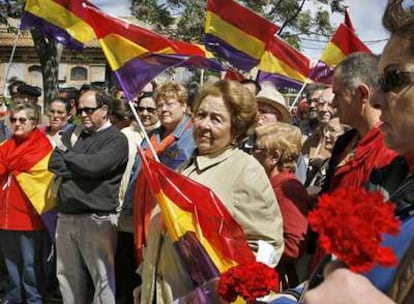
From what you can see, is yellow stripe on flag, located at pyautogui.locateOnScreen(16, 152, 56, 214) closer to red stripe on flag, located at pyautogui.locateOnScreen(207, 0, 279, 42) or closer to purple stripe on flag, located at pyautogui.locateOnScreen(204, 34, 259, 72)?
purple stripe on flag, located at pyautogui.locateOnScreen(204, 34, 259, 72)

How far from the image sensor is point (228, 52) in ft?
19.3

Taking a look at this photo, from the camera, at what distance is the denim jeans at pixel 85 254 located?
4.65 meters

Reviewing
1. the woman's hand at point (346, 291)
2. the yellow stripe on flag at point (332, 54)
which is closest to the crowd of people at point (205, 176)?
the woman's hand at point (346, 291)

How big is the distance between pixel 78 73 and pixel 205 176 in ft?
158

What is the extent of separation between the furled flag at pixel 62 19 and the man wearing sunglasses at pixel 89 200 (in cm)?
45

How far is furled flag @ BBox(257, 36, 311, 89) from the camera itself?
5.95m

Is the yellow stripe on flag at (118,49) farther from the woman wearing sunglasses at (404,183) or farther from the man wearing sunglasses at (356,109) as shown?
the woman wearing sunglasses at (404,183)

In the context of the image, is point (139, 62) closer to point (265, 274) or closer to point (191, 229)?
point (191, 229)

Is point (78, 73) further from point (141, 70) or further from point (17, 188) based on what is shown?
point (141, 70)

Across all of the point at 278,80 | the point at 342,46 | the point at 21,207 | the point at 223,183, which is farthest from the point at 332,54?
the point at 223,183

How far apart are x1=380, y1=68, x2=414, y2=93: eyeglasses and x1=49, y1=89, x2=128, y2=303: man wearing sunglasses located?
3.20 m

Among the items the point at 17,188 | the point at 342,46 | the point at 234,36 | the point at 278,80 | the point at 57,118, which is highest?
the point at 342,46

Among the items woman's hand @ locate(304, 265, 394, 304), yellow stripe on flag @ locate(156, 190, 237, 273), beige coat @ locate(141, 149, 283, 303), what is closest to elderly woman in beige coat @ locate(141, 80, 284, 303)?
beige coat @ locate(141, 149, 283, 303)

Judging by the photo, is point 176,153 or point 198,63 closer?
point 176,153
